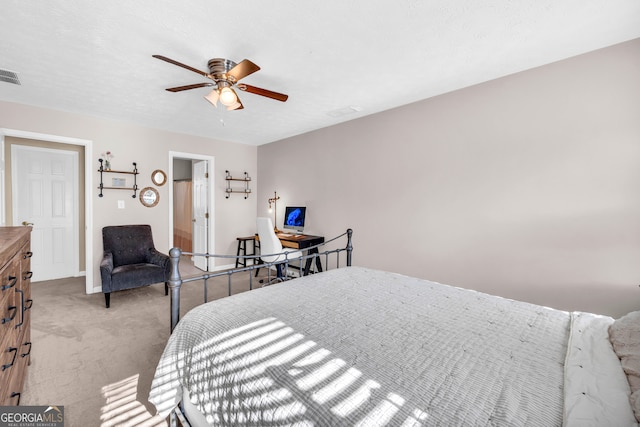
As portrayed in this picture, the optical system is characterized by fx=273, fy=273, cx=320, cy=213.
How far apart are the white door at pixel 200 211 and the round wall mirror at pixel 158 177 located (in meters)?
0.78

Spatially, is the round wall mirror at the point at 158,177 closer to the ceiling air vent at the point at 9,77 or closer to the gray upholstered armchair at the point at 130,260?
the gray upholstered armchair at the point at 130,260

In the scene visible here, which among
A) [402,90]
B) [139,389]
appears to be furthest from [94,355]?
[402,90]

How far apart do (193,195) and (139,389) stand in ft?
14.0

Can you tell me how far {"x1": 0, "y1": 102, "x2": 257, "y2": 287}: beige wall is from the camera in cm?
348

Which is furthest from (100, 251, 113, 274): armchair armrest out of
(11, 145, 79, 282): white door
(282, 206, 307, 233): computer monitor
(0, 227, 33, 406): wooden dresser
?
(282, 206, 307, 233): computer monitor

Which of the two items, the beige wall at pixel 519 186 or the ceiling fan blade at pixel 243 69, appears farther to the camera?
the beige wall at pixel 519 186

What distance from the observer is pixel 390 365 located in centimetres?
102

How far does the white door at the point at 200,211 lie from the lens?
16.8 ft

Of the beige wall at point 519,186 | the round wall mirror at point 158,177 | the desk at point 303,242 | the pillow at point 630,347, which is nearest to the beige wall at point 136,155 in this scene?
the round wall mirror at point 158,177

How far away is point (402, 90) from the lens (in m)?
2.93

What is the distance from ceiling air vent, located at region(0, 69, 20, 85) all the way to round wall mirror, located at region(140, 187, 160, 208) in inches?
72.8

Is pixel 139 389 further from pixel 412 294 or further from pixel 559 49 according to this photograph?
pixel 559 49

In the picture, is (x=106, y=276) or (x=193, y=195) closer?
(x=106, y=276)

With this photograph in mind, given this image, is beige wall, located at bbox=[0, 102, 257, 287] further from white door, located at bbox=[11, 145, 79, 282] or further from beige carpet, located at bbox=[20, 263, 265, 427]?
white door, located at bbox=[11, 145, 79, 282]
